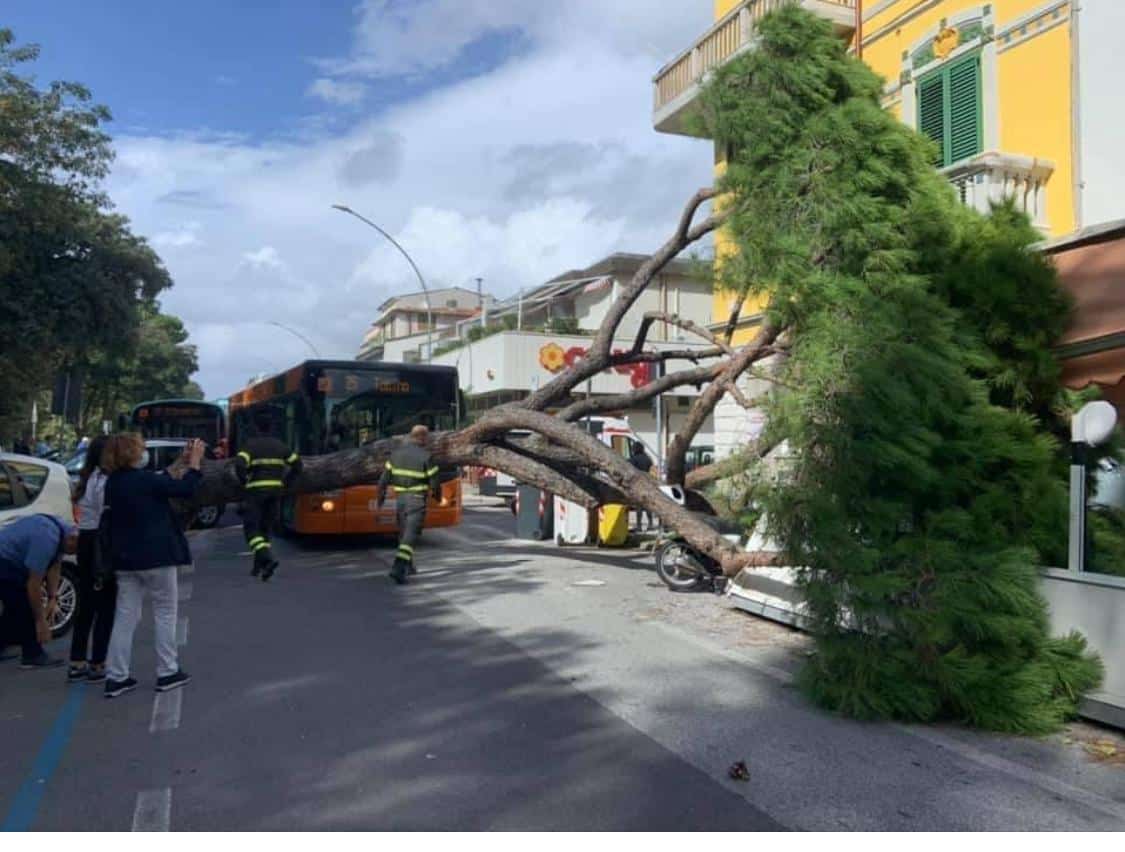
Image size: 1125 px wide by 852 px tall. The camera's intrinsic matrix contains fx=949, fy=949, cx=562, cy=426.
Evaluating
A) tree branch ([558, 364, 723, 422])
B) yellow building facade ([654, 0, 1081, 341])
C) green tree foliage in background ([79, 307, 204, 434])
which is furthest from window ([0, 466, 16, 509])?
green tree foliage in background ([79, 307, 204, 434])

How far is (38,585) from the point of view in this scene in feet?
23.2

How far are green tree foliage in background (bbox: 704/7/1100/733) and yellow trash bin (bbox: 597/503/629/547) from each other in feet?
27.3

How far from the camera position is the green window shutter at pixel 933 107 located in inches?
551

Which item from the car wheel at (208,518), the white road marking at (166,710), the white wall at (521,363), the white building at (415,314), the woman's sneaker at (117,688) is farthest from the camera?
the white building at (415,314)

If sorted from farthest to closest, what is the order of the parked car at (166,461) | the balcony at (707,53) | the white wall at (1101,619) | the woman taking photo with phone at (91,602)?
the parked car at (166,461)
the balcony at (707,53)
the woman taking photo with phone at (91,602)
the white wall at (1101,619)

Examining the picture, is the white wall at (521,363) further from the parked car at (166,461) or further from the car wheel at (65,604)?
the car wheel at (65,604)

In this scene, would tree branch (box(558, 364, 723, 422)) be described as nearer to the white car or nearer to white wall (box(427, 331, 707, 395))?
the white car

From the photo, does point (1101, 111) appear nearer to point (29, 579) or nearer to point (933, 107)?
point (933, 107)

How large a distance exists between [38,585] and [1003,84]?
13.0 m

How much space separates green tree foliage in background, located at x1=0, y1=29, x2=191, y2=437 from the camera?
18.7m

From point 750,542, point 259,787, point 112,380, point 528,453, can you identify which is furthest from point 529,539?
point 112,380

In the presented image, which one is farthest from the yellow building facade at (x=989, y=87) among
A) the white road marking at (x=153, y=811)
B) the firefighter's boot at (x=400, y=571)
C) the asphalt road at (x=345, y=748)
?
the white road marking at (x=153, y=811)

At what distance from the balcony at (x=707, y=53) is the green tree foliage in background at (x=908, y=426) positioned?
845 cm

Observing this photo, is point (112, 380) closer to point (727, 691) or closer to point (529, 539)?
point (529, 539)
